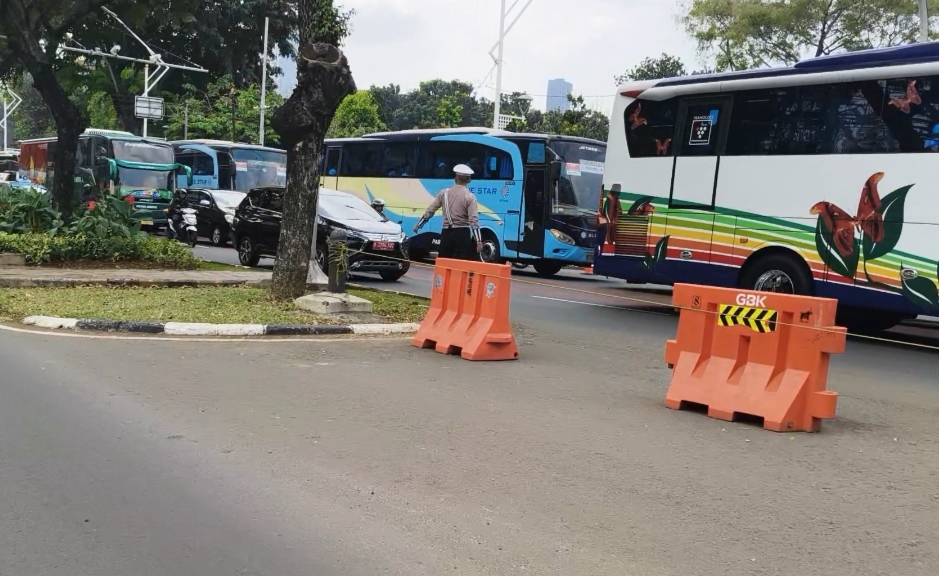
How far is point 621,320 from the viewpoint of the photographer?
1318 centimetres

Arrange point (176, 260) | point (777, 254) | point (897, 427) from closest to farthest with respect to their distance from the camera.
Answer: point (897, 427) → point (777, 254) → point (176, 260)

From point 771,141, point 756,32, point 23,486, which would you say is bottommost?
point 23,486

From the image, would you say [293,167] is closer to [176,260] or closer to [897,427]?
[176,260]

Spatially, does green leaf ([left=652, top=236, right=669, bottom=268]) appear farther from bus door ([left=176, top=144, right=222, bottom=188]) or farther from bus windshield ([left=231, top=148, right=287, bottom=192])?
bus door ([left=176, top=144, right=222, bottom=188])

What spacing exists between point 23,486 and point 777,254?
1038 cm

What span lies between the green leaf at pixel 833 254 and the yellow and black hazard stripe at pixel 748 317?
5622mm

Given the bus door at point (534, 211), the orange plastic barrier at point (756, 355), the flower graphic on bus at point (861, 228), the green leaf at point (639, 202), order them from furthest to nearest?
1. the bus door at point (534, 211)
2. the green leaf at point (639, 202)
3. the flower graphic on bus at point (861, 228)
4. the orange plastic barrier at point (756, 355)

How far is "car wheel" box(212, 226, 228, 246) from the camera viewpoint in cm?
2748

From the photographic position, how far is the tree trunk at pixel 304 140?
11.6 m

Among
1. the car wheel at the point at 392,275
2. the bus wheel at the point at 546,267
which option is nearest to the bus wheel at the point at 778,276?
the car wheel at the point at 392,275

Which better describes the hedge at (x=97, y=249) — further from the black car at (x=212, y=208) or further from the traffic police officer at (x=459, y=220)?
the black car at (x=212, y=208)

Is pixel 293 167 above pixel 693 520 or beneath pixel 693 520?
above

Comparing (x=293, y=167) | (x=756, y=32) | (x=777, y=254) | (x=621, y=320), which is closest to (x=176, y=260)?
(x=293, y=167)

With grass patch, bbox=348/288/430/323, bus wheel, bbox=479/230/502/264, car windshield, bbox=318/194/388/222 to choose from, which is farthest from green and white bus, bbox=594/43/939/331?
bus wheel, bbox=479/230/502/264
